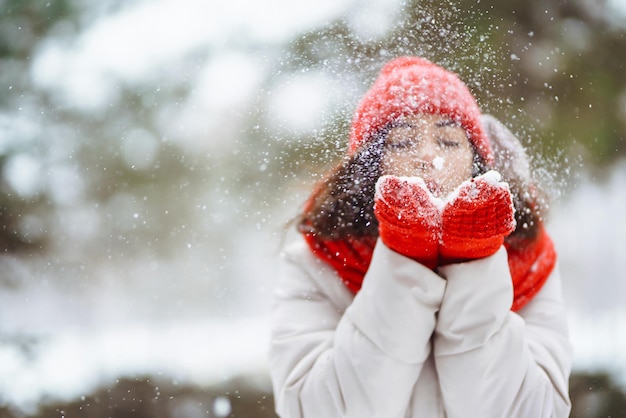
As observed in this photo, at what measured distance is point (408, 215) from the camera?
0.38m

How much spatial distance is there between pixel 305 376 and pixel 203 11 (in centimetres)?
32

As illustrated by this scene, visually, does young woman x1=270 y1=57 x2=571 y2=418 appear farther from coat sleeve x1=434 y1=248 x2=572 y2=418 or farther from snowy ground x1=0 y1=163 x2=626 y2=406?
snowy ground x1=0 y1=163 x2=626 y2=406

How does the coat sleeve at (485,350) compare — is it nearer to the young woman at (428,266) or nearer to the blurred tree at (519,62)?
the young woman at (428,266)

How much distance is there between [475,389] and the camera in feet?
1.34

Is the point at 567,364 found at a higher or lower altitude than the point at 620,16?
lower

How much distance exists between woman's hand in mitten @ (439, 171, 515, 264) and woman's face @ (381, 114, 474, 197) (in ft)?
0.05

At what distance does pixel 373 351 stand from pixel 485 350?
0.25 feet

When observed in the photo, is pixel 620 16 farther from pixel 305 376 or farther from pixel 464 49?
pixel 305 376

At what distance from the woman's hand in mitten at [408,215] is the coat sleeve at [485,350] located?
0.03 meters

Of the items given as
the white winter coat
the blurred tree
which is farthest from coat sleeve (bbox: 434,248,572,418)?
the blurred tree

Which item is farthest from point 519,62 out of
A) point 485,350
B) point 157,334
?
point 157,334

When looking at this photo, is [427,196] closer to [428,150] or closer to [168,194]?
[428,150]

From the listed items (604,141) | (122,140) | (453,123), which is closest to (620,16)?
(604,141)

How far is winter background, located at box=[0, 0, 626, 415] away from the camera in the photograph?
0.49m
